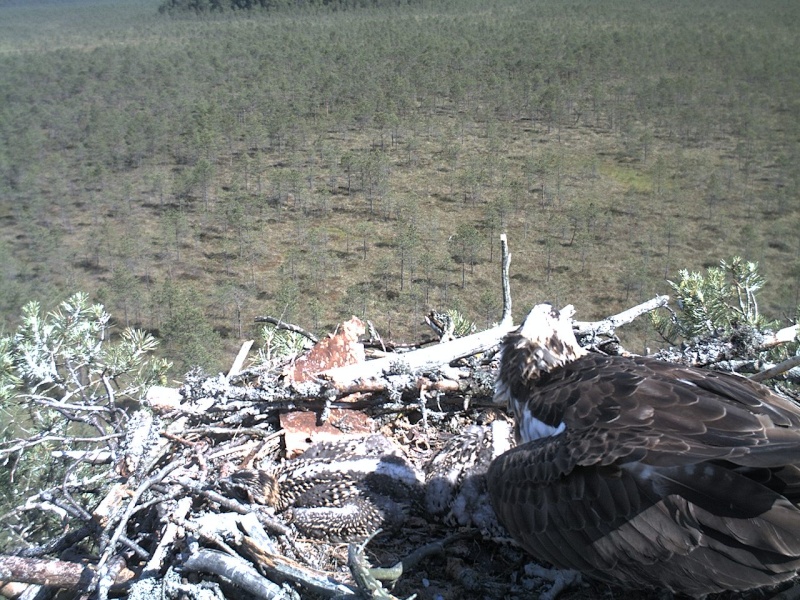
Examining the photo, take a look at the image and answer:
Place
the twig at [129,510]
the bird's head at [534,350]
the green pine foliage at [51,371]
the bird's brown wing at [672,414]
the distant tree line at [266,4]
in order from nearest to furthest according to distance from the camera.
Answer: the bird's brown wing at [672,414]
the twig at [129,510]
the bird's head at [534,350]
the green pine foliage at [51,371]
the distant tree line at [266,4]

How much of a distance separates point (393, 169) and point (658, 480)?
43024 mm

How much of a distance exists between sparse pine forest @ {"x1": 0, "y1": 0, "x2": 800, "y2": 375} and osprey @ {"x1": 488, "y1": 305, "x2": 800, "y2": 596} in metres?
18.8

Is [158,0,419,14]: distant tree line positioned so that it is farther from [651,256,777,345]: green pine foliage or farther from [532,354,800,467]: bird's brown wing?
[532,354,800,467]: bird's brown wing

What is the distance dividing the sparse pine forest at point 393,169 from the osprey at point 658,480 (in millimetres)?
18810

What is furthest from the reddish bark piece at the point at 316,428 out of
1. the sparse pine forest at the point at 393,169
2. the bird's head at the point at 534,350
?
the sparse pine forest at the point at 393,169

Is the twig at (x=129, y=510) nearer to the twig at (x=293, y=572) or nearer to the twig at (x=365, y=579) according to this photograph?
the twig at (x=293, y=572)

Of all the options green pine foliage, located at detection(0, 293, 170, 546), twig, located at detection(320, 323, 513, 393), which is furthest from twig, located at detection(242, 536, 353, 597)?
green pine foliage, located at detection(0, 293, 170, 546)

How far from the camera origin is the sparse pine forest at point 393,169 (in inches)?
1211

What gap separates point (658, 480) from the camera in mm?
2938

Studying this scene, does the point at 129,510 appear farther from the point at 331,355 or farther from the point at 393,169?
the point at 393,169

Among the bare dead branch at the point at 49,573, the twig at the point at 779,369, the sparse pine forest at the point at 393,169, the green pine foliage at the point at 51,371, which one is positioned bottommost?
the sparse pine forest at the point at 393,169

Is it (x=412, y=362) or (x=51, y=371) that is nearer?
(x=412, y=362)

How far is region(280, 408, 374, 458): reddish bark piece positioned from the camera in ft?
14.8

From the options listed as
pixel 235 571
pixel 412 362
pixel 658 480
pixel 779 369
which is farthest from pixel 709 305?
pixel 235 571
